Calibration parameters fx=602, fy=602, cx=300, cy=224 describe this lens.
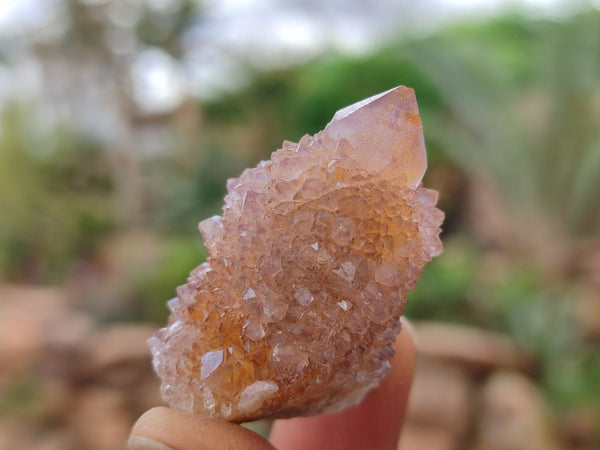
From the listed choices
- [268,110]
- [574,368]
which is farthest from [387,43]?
[574,368]

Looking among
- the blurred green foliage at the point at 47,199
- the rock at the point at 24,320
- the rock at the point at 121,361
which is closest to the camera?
the rock at the point at 121,361

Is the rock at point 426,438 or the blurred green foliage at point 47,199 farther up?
the blurred green foliage at point 47,199

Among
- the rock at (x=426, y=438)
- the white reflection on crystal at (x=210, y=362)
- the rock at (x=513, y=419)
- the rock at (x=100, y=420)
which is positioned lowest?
the rock at (x=100, y=420)

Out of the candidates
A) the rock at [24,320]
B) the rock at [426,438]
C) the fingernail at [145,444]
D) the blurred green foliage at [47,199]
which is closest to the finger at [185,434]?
the fingernail at [145,444]

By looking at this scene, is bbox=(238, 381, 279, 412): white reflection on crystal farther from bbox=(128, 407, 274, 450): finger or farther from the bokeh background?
the bokeh background

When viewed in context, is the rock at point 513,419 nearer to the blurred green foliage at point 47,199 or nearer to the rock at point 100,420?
the rock at point 100,420

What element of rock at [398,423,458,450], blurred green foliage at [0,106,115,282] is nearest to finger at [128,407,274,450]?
rock at [398,423,458,450]
